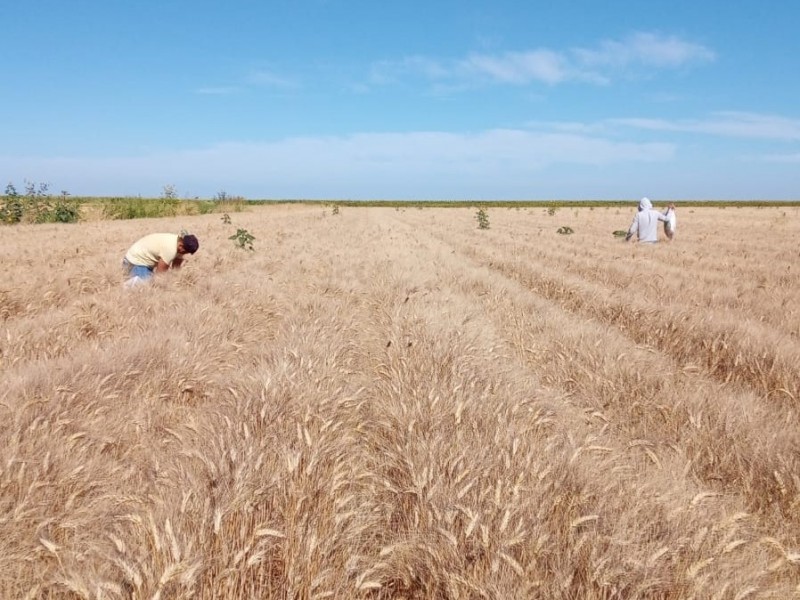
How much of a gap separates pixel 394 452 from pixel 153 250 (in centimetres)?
693

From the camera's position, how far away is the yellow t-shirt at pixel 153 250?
7.63 m

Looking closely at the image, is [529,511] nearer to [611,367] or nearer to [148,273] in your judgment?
[611,367]

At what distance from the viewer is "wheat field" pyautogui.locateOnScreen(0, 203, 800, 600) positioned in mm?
1466

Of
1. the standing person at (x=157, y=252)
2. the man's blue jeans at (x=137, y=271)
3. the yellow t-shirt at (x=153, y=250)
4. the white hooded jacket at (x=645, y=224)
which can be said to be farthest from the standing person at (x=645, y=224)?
the man's blue jeans at (x=137, y=271)

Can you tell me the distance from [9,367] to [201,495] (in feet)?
9.01

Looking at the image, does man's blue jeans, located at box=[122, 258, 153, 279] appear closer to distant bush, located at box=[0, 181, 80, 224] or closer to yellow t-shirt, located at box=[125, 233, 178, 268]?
yellow t-shirt, located at box=[125, 233, 178, 268]

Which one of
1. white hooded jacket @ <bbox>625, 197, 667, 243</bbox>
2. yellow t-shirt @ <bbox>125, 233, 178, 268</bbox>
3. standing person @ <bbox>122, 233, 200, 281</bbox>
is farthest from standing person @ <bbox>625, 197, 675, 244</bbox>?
yellow t-shirt @ <bbox>125, 233, 178, 268</bbox>

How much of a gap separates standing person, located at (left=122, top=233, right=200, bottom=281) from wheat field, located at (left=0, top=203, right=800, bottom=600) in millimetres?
1854

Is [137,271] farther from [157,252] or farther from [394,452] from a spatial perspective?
[394,452]

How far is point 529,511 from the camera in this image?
170cm

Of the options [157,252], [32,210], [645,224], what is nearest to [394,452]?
[157,252]

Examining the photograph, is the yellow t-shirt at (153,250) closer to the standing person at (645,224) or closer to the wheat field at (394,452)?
the wheat field at (394,452)

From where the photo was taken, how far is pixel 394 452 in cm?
233

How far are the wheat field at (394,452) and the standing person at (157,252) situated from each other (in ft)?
6.08
